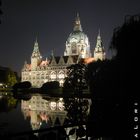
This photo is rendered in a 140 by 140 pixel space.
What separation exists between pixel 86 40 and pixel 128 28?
519ft

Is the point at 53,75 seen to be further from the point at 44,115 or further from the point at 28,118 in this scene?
the point at 28,118

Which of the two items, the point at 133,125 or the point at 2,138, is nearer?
the point at 2,138

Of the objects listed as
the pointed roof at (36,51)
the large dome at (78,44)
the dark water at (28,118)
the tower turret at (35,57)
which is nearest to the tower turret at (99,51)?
the large dome at (78,44)

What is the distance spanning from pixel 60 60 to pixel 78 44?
16.7 metres

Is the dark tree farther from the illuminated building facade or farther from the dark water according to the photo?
the illuminated building facade

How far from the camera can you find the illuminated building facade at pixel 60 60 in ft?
497

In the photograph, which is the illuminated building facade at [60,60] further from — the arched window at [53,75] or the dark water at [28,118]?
the dark water at [28,118]

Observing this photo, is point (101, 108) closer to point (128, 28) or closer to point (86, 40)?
point (128, 28)

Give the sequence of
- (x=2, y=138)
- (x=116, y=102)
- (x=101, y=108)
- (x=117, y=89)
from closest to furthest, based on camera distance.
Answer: (x=2, y=138), (x=116, y=102), (x=101, y=108), (x=117, y=89)

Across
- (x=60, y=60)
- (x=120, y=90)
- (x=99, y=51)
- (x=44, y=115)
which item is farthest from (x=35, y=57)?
(x=120, y=90)

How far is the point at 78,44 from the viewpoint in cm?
16612

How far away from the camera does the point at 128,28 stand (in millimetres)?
16344

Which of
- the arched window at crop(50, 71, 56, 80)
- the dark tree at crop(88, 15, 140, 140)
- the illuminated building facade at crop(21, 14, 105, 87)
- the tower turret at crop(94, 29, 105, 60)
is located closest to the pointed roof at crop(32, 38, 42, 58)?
the illuminated building facade at crop(21, 14, 105, 87)

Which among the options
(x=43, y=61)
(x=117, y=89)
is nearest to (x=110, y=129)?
(x=117, y=89)
